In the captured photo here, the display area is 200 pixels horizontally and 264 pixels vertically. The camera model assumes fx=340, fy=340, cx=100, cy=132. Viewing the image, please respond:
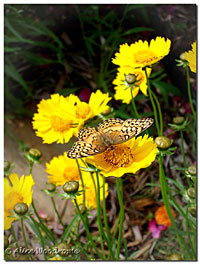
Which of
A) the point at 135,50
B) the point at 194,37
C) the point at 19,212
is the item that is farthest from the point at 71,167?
the point at 194,37

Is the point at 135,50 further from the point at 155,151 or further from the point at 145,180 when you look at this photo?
the point at 145,180

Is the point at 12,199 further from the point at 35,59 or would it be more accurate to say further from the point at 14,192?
the point at 35,59

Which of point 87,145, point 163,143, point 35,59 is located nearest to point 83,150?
point 87,145

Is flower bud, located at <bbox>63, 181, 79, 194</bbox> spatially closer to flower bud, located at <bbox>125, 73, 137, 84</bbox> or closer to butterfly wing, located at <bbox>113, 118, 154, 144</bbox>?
butterfly wing, located at <bbox>113, 118, 154, 144</bbox>

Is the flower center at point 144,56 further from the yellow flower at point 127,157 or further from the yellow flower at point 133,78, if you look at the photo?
the yellow flower at point 127,157

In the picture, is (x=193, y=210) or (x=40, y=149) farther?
(x=40, y=149)

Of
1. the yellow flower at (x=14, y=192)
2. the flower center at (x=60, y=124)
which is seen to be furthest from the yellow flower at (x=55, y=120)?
the yellow flower at (x=14, y=192)

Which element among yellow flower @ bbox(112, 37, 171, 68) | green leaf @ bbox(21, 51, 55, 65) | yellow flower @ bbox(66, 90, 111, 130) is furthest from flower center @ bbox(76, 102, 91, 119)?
green leaf @ bbox(21, 51, 55, 65)

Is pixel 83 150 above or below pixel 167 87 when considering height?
below
